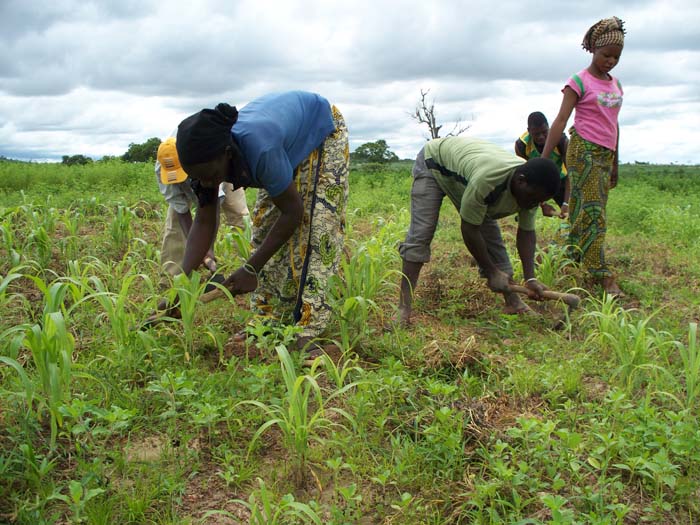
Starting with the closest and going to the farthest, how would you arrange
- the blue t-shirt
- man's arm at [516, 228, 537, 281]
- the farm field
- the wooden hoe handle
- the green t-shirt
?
the farm field → the blue t-shirt → the green t-shirt → the wooden hoe handle → man's arm at [516, 228, 537, 281]

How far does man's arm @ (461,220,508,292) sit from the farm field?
0.28 meters

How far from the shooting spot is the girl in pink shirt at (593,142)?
4391 millimetres

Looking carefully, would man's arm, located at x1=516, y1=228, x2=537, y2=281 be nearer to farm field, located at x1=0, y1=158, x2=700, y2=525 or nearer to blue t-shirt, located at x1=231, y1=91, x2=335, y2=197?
farm field, located at x1=0, y1=158, x2=700, y2=525

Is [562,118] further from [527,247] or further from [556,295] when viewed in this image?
[556,295]

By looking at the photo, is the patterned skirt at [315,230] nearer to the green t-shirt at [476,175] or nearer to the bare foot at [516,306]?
the green t-shirt at [476,175]

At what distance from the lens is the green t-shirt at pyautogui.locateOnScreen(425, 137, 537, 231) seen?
10.8 feet

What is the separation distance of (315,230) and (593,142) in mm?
2372

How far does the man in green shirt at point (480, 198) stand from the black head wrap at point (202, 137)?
140 cm

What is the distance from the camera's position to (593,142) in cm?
446

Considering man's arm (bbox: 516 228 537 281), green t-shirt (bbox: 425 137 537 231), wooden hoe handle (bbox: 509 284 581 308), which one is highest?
green t-shirt (bbox: 425 137 537 231)

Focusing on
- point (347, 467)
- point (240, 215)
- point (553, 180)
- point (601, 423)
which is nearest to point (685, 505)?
point (601, 423)

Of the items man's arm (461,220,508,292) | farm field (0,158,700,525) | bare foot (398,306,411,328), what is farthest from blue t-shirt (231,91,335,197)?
bare foot (398,306,411,328)

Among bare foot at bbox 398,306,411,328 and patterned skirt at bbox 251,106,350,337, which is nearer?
patterned skirt at bbox 251,106,350,337

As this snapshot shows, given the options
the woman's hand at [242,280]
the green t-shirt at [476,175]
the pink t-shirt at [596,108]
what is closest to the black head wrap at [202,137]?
the woman's hand at [242,280]
